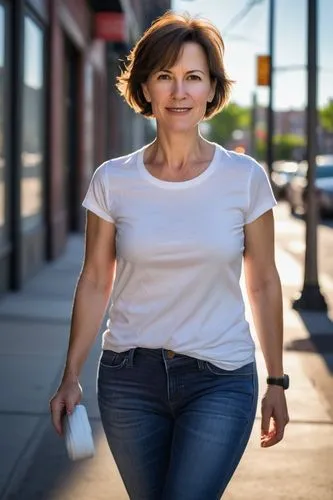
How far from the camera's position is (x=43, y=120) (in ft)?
49.0

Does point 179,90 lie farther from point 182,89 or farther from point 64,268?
point 64,268

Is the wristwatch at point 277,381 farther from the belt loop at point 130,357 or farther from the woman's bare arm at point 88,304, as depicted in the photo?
the woman's bare arm at point 88,304

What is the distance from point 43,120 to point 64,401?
1226 centimetres

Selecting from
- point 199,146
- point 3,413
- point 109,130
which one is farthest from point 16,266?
point 109,130

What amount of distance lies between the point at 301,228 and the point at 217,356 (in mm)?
22346

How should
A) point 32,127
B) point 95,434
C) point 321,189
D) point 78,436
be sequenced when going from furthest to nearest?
point 321,189
point 32,127
point 95,434
point 78,436

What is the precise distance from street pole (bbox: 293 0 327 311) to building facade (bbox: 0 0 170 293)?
3329mm

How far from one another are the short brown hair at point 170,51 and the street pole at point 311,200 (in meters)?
7.77

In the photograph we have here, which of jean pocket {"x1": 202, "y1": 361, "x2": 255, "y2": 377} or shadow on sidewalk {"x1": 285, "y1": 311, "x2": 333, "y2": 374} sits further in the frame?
shadow on sidewalk {"x1": 285, "y1": 311, "x2": 333, "y2": 374}

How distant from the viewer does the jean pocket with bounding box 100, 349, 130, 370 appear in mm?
2953

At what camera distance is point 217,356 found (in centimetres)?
289

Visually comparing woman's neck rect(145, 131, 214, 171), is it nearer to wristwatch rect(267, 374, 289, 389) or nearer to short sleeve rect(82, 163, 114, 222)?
short sleeve rect(82, 163, 114, 222)

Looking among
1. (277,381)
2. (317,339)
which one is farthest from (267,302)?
(317,339)

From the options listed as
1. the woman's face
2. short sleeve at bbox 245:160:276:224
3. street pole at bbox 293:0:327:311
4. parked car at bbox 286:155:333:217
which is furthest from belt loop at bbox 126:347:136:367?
parked car at bbox 286:155:333:217
